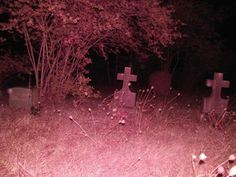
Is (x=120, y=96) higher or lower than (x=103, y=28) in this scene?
lower

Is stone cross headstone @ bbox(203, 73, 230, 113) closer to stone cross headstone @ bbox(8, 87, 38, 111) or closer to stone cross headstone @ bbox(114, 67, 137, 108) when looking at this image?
stone cross headstone @ bbox(114, 67, 137, 108)

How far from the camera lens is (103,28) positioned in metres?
8.00

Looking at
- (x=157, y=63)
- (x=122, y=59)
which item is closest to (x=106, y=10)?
(x=157, y=63)

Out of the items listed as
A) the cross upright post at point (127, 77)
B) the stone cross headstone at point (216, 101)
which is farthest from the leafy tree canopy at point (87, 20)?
the stone cross headstone at point (216, 101)

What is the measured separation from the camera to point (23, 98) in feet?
28.2

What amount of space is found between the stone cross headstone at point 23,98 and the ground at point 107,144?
0.31 meters

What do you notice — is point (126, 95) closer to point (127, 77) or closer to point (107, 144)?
point (127, 77)

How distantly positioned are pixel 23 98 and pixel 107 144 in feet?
11.8

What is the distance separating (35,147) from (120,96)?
3.53 meters

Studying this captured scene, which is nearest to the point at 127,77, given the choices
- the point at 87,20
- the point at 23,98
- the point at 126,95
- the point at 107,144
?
the point at 126,95

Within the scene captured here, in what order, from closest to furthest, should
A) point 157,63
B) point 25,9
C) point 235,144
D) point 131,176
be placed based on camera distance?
point 131,176 < point 235,144 < point 25,9 < point 157,63

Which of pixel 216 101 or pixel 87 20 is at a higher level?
pixel 87 20

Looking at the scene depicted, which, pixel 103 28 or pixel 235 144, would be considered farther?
pixel 103 28

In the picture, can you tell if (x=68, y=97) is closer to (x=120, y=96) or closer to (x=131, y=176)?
(x=120, y=96)
